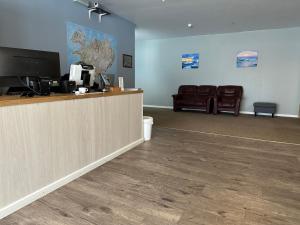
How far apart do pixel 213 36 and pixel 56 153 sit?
21.4 feet

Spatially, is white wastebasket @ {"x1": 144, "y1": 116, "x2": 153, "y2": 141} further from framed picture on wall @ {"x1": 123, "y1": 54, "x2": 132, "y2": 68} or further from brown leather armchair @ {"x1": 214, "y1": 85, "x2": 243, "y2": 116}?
brown leather armchair @ {"x1": 214, "y1": 85, "x2": 243, "y2": 116}

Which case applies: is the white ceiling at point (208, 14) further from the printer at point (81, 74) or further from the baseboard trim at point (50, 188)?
the baseboard trim at point (50, 188)

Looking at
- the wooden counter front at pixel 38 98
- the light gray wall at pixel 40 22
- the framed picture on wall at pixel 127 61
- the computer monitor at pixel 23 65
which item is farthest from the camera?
the framed picture on wall at pixel 127 61

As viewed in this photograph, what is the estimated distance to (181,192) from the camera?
6.72ft

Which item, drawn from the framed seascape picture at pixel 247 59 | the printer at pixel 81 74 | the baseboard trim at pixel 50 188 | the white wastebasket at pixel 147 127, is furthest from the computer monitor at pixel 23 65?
the framed seascape picture at pixel 247 59

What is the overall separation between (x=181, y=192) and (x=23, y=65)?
1879 millimetres

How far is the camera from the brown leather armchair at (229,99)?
253 inches

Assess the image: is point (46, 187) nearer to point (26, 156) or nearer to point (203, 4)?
point (26, 156)

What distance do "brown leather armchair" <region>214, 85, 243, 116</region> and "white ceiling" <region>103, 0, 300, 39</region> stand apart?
5.81 ft

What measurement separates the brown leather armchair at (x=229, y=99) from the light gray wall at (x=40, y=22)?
4.04 meters

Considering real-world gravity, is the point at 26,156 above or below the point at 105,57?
below

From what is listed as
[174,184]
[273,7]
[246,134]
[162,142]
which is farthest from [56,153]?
[273,7]

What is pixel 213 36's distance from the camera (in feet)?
23.2

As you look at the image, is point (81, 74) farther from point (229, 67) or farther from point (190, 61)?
point (229, 67)
